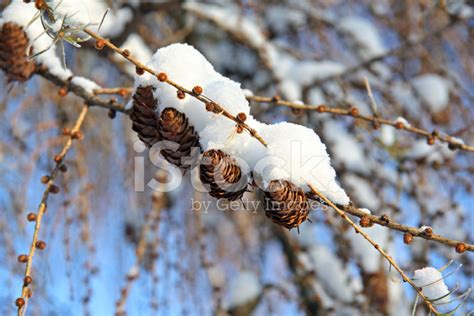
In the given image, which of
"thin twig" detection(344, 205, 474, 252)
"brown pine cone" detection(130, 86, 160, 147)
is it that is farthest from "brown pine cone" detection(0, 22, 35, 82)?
"thin twig" detection(344, 205, 474, 252)

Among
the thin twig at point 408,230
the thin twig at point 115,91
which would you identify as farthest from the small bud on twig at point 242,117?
the thin twig at point 115,91

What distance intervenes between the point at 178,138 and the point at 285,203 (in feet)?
0.61

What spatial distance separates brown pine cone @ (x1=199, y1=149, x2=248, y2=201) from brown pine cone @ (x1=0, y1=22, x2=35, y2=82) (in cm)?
41

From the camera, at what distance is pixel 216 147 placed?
0.77 m

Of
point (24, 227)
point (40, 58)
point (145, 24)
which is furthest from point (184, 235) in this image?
point (40, 58)

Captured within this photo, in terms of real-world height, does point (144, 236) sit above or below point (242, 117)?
above

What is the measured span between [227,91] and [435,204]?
1.85 m

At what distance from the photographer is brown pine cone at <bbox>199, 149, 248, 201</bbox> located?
75 centimetres

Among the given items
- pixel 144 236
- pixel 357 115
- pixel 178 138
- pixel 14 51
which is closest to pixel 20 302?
pixel 178 138

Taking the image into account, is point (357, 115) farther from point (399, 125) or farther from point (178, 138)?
point (178, 138)

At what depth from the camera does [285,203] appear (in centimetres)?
73

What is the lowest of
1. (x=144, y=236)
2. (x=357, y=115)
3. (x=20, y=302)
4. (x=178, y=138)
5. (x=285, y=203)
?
(x=20, y=302)

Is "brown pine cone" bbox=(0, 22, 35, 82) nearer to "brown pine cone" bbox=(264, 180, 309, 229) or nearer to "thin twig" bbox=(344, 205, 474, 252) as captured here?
"brown pine cone" bbox=(264, 180, 309, 229)

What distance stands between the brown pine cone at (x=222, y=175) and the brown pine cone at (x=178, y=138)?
0.05 meters
